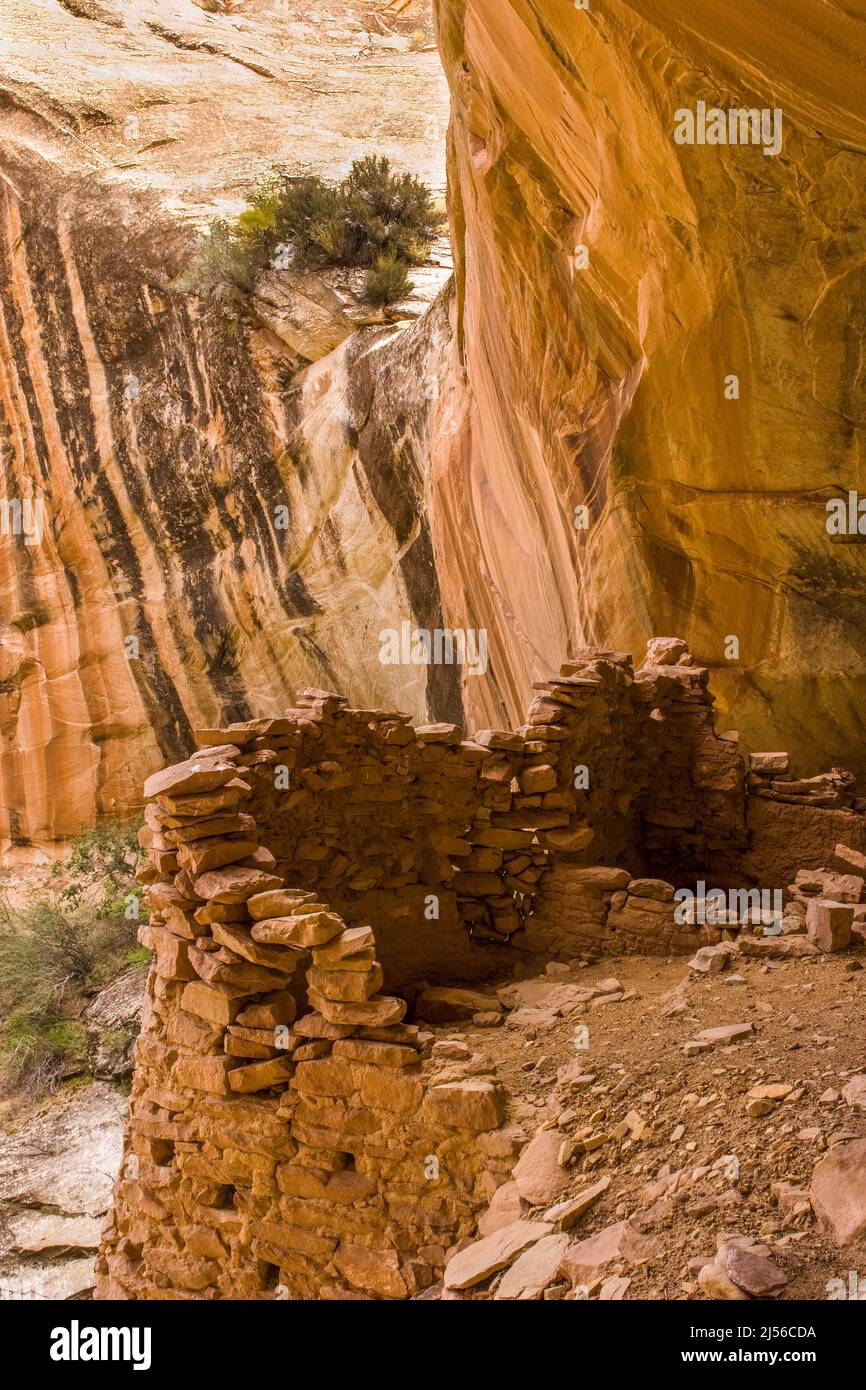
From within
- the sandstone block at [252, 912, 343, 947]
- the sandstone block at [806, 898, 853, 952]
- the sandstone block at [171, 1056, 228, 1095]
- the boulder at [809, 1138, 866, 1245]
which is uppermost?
the sandstone block at [252, 912, 343, 947]

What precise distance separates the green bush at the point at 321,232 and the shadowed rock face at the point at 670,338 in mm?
7307

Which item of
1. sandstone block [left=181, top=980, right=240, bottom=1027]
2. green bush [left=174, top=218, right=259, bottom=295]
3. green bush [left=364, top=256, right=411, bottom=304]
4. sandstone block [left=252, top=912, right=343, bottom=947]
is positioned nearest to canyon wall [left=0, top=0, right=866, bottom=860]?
green bush [left=174, top=218, right=259, bottom=295]

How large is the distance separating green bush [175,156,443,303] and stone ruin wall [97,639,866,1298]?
12836 millimetres

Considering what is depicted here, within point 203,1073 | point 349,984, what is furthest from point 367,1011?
point 203,1073

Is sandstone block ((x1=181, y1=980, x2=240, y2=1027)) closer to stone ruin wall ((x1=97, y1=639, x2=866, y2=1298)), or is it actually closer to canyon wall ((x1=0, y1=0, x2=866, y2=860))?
stone ruin wall ((x1=97, y1=639, x2=866, y2=1298))

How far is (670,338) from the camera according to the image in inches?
336

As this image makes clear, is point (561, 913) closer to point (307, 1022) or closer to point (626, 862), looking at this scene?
point (626, 862)

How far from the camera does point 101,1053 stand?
1338cm

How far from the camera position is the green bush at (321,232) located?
18.1 metres

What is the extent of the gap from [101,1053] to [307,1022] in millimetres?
10085

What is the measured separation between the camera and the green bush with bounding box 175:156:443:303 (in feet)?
59.3

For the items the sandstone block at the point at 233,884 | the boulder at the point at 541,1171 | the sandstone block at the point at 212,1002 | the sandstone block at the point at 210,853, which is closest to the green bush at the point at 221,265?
the sandstone block at the point at 210,853

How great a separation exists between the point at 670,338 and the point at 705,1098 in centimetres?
613
